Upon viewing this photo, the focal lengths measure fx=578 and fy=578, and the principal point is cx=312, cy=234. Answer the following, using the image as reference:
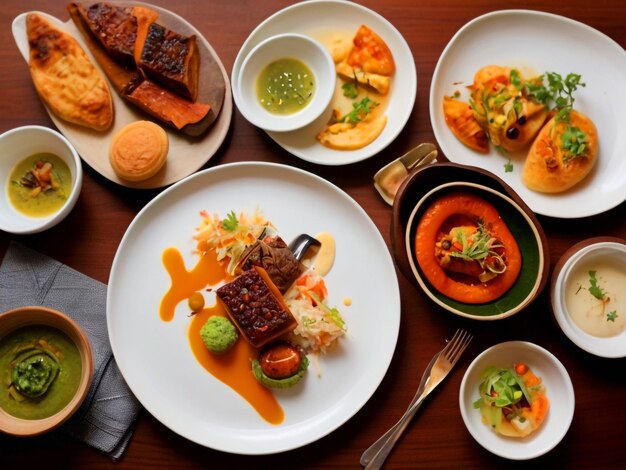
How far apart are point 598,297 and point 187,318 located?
2008 millimetres

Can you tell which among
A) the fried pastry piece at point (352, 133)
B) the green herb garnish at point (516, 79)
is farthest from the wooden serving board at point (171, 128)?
the green herb garnish at point (516, 79)

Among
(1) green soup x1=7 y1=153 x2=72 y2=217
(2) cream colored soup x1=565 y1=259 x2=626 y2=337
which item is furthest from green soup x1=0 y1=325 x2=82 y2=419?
(2) cream colored soup x1=565 y1=259 x2=626 y2=337

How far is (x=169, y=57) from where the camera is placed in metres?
2.83

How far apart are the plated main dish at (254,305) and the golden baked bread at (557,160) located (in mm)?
1094

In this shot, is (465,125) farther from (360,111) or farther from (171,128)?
(171,128)

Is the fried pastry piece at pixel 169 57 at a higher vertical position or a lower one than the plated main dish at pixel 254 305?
higher

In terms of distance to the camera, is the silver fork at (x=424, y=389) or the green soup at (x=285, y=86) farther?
the green soup at (x=285, y=86)

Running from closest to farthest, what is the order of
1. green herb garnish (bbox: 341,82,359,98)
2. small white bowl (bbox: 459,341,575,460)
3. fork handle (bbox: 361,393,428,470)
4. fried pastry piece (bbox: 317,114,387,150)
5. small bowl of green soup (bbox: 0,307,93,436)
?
small bowl of green soup (bbox: 0,307,93,436) < small white bowl (bbox: 459,341,575,460) < fork handle (bbox: 361,393,428,470) < fried pastry piece (bbox: 317,114,387,150) < green herb garnish (bbox: 341,82,359,98)

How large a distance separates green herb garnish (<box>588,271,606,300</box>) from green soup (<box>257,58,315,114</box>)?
1.66 metres

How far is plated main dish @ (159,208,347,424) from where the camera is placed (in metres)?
2.71

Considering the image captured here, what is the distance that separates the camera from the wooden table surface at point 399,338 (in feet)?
9.20

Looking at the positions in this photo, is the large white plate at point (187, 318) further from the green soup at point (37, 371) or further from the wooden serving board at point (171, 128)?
the green soup at point (37, 371)

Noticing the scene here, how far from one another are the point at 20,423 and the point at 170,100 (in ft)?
5.39

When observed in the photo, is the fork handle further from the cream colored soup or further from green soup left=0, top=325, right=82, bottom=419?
green soup left=0, top=325, right=82, bottom=419
